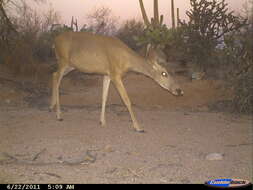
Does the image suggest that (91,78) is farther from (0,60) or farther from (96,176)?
(96,176)

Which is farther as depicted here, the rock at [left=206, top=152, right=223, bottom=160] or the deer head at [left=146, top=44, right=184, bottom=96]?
the deer head at [left=146, top=44, right=184, bottom=96]

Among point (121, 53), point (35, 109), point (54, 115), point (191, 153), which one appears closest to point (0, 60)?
point (35, 109)

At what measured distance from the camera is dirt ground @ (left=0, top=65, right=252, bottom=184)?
4441 millimetres

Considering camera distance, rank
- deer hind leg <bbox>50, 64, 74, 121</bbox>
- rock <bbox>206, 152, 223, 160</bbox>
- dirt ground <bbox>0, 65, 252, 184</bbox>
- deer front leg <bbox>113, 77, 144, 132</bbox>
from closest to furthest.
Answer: dirt ground <bbox>0, 65, 252, 184</bbox> < rock <bbox>206, 152, 223, 160</bbox> < deer front leg <bbox>113, 77, 144, 132</bbox> < deer hind leg <bbox>50, 64, 74, 121</bbox>

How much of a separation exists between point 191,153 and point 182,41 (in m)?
10.9

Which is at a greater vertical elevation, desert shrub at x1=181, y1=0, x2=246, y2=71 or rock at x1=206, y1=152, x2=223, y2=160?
desert shrub at x1=181, y1=0, x2=246, y2=71

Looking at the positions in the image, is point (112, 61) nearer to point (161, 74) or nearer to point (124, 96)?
point (124, 96)

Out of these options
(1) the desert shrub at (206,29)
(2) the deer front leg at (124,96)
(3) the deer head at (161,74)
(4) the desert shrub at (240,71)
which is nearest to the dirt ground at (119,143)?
(2) the deer front leg at (124,96)

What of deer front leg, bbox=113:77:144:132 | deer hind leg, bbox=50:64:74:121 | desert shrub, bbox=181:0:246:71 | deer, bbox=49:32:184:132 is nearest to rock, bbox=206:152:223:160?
deer front leg, bbox=113:77:144:132

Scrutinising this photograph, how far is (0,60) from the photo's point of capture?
15211mm

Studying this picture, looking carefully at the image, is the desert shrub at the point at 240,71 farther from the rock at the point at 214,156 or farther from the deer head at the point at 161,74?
the rock at the point at 214,156

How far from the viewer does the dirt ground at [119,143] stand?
4.44 m

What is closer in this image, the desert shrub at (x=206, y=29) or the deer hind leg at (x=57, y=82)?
the deer hind leg at (x=57, y=82)

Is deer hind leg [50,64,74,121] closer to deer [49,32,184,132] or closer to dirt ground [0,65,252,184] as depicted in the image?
deer [49,32,184,132]
